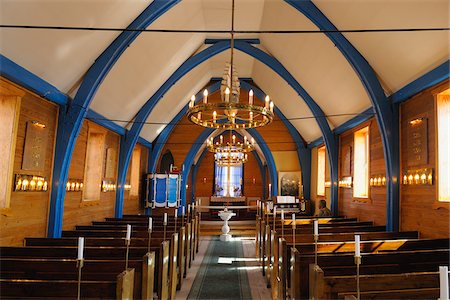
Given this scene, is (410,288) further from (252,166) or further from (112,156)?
(252,166)

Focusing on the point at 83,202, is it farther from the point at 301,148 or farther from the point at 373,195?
the point at 301,148

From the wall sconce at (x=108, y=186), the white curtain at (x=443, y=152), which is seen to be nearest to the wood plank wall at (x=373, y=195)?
the white curtain at (x=443, y=152)

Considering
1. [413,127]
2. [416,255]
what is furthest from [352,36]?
[416,255]

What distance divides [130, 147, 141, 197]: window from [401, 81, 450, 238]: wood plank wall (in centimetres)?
863

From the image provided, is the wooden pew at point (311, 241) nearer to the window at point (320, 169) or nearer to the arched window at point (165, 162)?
the window at point (320, 169)

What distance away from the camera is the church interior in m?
3.62

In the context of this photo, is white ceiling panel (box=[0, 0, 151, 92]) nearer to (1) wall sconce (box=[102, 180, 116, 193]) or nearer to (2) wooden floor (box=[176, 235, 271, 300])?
(1) wall sconce (box=[102, 180, 116, 193])

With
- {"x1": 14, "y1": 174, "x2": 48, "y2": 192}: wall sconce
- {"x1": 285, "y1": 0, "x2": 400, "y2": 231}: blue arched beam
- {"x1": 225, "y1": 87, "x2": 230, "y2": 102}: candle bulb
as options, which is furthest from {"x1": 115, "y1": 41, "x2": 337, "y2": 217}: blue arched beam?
{"x1": 225, "y1": 87, "x2": 230, "y2": 102}: candle bulb

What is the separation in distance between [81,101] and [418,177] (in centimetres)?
639

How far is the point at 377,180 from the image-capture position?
7.42 metres

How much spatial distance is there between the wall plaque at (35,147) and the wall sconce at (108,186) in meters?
2.94

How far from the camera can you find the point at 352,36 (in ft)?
21.1

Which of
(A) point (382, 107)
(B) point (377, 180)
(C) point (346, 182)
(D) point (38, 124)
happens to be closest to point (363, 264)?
(A) point (382, 107)

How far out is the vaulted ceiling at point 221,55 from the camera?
475cm
